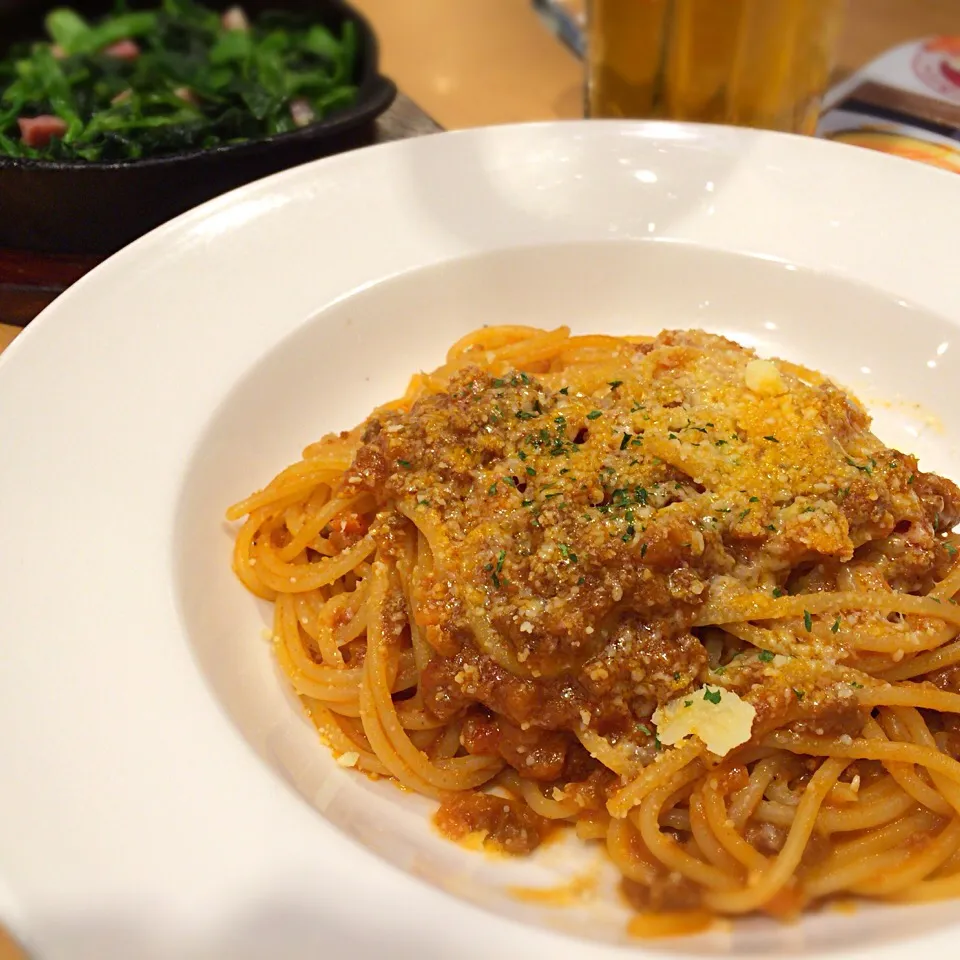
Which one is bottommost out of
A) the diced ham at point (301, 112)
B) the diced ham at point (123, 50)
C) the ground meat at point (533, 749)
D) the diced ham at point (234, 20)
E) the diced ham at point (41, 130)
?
the ground meat at point (533, 749)

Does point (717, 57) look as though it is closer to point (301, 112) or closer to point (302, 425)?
point (301, 112)

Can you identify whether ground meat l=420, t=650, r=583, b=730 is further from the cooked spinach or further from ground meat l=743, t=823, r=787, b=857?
the cooked spinach

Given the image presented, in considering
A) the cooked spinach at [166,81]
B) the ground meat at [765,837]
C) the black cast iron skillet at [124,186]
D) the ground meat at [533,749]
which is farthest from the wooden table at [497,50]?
the ground meat at [765,837]

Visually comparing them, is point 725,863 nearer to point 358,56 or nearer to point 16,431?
point 16,431

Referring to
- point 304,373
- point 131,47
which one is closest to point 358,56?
point 131,47

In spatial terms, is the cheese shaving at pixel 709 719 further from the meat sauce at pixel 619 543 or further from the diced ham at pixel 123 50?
the diced ham at pixel 123 50
